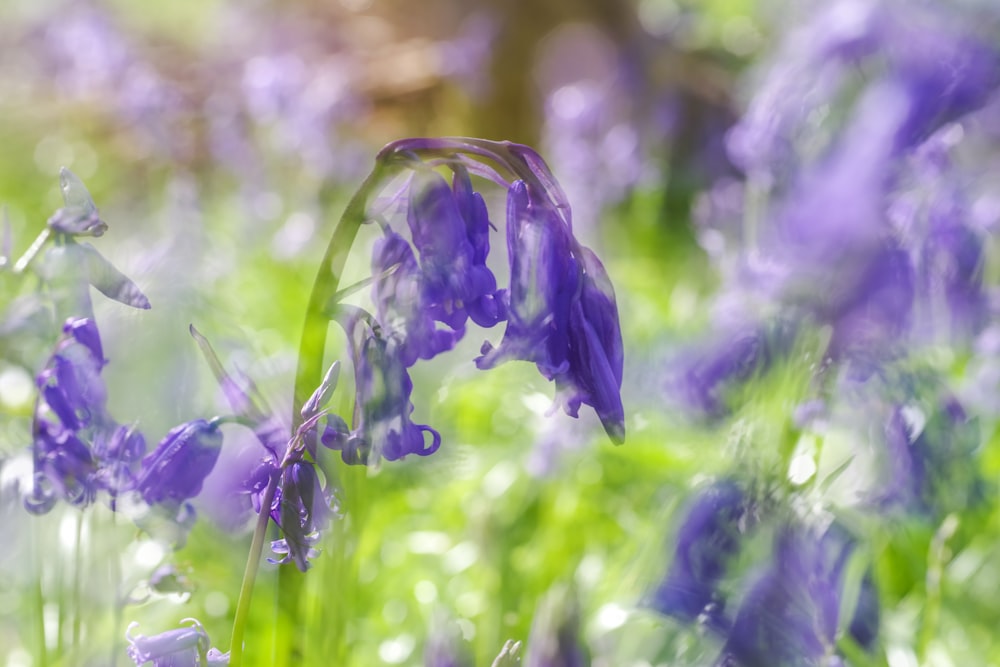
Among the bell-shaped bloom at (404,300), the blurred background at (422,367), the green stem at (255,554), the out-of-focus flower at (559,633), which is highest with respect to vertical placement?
the bell-shaped bloom at (404,300)

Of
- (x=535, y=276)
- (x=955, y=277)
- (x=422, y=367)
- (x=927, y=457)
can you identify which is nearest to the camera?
(x=535, y=276)

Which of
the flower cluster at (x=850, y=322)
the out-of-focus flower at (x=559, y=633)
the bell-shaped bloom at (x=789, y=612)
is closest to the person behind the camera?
the out-of-focus flower at (x=559, y=633)

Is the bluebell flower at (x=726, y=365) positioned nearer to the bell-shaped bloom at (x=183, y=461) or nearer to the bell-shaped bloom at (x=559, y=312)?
the bell-shaped bloom at (x=559, y=312)

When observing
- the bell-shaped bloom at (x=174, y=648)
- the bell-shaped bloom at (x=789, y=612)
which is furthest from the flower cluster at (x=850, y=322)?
the bell-shaped bloom at (x=174, y=648)

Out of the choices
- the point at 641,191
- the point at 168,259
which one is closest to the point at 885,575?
the point at 168,259

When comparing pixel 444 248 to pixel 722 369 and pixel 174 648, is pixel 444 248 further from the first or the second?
pixel 722 369

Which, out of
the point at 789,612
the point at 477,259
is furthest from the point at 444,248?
the point at 789,612

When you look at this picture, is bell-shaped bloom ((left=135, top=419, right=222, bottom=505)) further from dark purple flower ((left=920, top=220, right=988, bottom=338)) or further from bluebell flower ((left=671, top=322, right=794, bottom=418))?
dark purple flower ((left=920, top=220, right=988, bottom=338))

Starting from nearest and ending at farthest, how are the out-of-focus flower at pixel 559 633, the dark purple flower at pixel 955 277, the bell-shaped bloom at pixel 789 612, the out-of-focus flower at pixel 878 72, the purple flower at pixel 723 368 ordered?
the out-of-focus flower at pixel 559 633 → the bell-shaped bloom at pixel 789 612 → the out-of-focus flower at pixel 878 72 → the dark purple flower at pixel 955 277 → the purple flower at pixel 723 368
